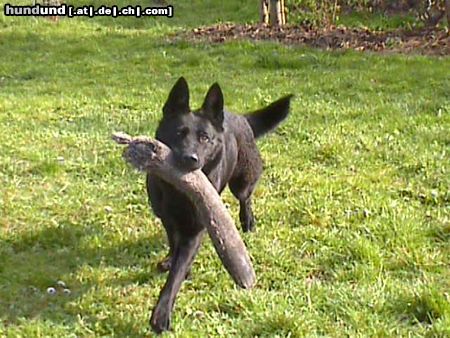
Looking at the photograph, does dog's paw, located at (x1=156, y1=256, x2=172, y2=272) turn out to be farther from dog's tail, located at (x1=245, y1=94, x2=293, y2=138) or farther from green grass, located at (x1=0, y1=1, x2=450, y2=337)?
dog's tail, located at (x1=245, y1=94, x2=293, y2=138)

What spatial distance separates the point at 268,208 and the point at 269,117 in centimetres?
61

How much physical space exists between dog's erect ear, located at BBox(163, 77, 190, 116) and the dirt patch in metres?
7.58

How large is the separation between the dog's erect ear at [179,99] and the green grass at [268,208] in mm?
960

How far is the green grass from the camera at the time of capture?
3.93 m

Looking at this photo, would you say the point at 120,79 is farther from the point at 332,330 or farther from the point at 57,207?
the point at 332,330

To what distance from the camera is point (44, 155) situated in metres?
6.50

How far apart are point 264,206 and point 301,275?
111 cm

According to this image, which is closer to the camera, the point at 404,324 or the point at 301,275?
the point at 404,324

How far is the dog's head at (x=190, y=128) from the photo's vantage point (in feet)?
12.5

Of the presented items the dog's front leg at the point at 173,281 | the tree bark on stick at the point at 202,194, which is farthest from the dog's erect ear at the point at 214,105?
the dog's front leg at the point at 173,281

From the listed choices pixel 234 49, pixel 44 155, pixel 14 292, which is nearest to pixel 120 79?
pixel 234 49

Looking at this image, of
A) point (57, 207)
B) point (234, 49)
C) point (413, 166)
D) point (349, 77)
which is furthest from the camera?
point (234, 49)

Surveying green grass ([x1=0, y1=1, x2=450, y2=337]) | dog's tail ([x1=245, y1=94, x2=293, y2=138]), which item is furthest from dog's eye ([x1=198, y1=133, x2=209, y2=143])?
dog's tail ([x1=245, y1=94, x2=293, y2=138])

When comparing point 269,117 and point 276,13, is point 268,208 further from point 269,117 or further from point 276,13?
point 276,13
